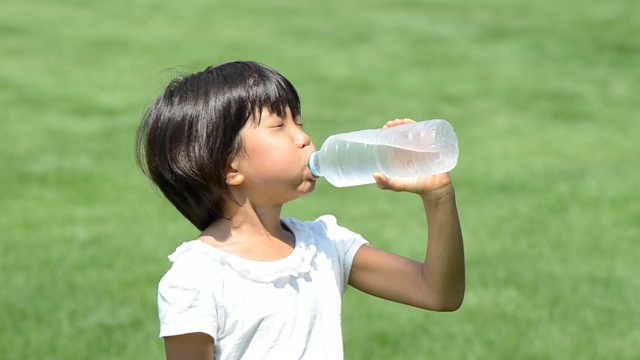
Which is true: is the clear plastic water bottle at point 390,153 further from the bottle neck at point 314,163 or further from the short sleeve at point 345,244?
the short sleeve at point 345,244

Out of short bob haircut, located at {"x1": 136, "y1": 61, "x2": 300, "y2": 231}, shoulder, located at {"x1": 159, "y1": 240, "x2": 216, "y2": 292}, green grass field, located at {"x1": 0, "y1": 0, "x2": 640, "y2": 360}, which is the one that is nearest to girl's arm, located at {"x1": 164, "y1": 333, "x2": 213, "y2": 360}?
shoulder, located at {"x1": 159, "y1": 240, "x2": 216, "y2": 292}

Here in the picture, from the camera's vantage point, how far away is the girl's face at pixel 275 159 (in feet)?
8.41

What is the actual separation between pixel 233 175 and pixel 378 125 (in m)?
7.68

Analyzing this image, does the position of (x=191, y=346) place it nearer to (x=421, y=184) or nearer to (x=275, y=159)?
(x=275, y=159)

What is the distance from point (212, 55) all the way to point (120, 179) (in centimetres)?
489

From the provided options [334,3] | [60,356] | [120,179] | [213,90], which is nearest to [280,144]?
[213,90]

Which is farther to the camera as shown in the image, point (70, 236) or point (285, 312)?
point (70, 236)

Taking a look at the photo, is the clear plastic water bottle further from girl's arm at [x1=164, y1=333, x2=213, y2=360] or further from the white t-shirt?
girl's arm at [x1=164, y1=333, x2=213, y2=360]

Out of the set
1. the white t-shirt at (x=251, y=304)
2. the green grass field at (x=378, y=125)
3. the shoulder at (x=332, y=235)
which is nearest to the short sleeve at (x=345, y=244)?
the shoulder at (x=332, y=235)

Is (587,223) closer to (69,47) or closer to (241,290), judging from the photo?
(241,290)

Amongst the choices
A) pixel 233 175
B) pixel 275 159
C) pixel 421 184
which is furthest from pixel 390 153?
pixel 233 175

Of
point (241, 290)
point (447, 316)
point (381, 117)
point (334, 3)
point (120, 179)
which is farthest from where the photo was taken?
point (334, 3)

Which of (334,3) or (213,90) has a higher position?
(213,90)

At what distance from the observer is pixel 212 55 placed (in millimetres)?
12992
